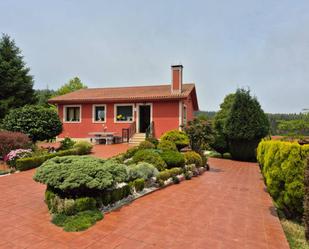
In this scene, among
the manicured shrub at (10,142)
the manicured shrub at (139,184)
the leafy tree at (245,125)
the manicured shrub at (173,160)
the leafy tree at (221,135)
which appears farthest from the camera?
the leafy tree at (221,135)

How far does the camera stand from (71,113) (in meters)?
19.2

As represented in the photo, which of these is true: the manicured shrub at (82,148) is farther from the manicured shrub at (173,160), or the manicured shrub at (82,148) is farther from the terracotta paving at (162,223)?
the terracotta paving at (162,223)

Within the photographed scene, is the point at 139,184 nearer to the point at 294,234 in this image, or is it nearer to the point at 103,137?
the point at 294,234

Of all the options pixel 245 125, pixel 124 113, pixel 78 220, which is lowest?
pixel 78 220

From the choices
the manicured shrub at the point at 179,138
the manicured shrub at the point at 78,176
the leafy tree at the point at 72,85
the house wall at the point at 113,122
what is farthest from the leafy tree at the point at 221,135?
the leafy tree at the point at 72,85

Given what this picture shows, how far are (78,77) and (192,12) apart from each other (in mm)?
30092

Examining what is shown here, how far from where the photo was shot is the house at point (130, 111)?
16.6m

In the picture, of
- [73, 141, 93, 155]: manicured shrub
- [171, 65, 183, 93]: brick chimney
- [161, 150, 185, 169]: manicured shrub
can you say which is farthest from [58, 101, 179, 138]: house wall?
[161, 150, 185, 169]: manicured shrub

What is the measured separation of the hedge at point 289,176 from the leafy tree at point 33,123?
10038 mm

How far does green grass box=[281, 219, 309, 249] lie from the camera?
141 inches

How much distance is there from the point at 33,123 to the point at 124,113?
25.2ft

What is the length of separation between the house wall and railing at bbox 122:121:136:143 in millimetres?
504

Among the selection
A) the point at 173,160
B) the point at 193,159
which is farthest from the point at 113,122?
the point at 173,160

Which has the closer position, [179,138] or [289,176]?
[289,176]
